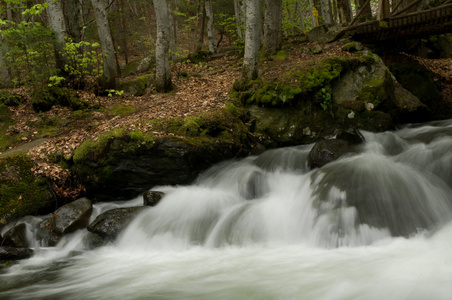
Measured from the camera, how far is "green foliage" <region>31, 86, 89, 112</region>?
8.90 m

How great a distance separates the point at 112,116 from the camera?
29.1 feet

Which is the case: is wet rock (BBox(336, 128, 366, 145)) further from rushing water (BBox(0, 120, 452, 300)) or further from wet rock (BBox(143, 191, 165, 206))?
wet rock (BBox(143, 191, 165, 206))

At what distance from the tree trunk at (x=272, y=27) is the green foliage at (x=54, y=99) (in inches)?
256

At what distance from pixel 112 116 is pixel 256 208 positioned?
5.19 m

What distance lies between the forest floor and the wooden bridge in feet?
2.94

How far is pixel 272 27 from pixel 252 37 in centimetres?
277

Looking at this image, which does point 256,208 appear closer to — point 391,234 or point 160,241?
point 160,241

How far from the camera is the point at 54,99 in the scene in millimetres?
9156

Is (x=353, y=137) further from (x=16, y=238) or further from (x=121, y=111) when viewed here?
(x=16, y=238)

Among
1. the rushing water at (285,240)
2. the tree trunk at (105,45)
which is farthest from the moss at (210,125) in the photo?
the tree trunk at (105,45)

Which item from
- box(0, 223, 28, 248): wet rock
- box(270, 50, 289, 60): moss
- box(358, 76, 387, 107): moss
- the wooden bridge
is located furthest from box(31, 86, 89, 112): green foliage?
the wooden bridge

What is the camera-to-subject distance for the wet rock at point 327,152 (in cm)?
666

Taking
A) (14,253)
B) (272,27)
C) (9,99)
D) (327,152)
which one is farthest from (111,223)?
(272,27)

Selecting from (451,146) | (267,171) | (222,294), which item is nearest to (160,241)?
(222,294)
